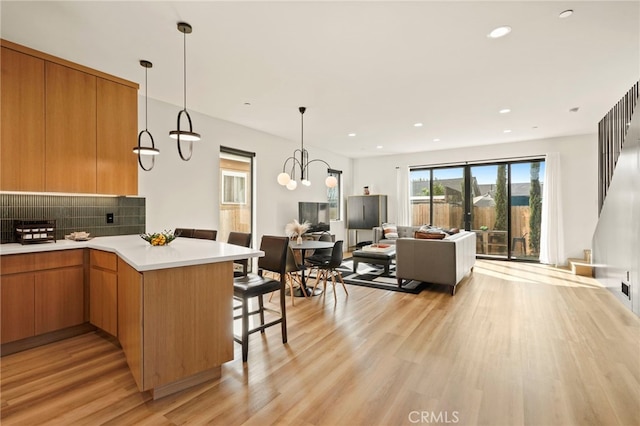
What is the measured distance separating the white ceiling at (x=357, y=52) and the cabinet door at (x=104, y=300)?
7.10ft

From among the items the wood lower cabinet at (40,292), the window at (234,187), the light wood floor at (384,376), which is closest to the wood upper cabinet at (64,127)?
the wood lower cabinet at (40,292)

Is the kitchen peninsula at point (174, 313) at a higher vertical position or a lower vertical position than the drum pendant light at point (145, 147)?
lower

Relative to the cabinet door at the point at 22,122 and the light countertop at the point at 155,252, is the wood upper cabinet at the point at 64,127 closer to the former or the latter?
the cabinet door at the point at 22,122

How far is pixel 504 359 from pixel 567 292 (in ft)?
9.92

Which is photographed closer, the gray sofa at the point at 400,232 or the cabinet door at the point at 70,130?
the cabinet door at the point at 70,130

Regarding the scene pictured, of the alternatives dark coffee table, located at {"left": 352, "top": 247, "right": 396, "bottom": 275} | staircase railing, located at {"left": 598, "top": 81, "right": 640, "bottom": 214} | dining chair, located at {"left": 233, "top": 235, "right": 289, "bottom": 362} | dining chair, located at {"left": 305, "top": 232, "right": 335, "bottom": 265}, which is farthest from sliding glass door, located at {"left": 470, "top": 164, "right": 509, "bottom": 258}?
dining chair, located at {"left": 233, "top": 235, "right": 289, "bottom": 362}

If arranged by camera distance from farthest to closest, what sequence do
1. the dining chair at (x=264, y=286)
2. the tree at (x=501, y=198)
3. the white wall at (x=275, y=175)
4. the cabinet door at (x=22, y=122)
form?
the tree at (x=501, y=198), the white wall at (x=275, y=175), the cabinet door at (x=22, y=122), the dining chair at (x=264, y=286)

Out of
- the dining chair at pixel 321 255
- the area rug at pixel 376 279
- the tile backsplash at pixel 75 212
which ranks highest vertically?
the tile backsplash at pixel 75 212

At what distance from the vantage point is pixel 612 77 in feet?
11.7

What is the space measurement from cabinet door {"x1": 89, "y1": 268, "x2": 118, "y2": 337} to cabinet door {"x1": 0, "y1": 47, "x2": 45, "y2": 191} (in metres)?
1.10

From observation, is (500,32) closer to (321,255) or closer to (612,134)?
(321,255)

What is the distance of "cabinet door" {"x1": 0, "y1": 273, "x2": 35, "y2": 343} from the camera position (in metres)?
2.61

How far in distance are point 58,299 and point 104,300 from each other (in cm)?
50

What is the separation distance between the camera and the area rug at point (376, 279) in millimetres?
4816
